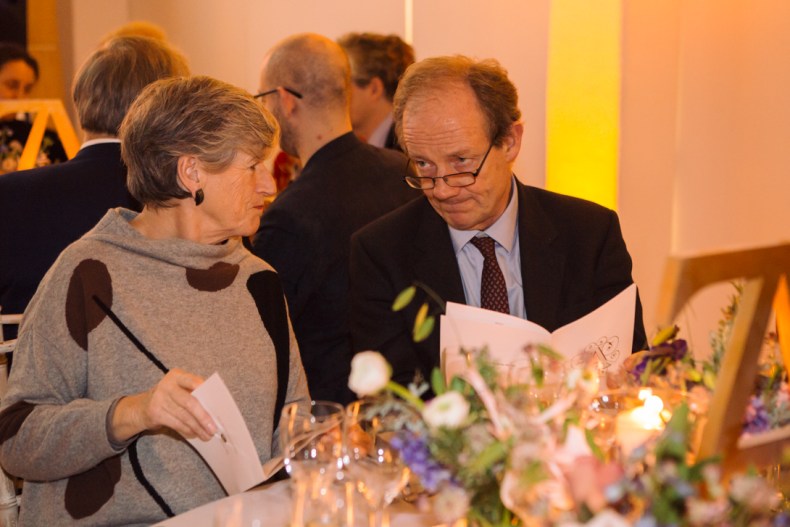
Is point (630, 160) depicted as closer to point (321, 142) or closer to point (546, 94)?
point (546, 94)

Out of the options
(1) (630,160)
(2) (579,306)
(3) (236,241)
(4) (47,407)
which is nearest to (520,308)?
(2) (579,306)

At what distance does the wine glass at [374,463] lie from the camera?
4.99 feet

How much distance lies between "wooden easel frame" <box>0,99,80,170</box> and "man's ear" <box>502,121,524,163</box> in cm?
238

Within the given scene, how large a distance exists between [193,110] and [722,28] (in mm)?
2978

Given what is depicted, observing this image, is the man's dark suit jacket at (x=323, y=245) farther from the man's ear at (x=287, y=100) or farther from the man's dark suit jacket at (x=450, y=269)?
the man's dark suit jacket at (x=450, y=269)

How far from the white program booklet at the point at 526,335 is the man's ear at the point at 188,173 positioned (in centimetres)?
67

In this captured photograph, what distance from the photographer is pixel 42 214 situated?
2.94 m

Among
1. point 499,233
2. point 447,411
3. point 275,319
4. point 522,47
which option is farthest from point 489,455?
point 522,47

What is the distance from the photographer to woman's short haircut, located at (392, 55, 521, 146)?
251 cm

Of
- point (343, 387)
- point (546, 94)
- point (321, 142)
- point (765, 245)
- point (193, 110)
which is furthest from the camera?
point (546, 94)

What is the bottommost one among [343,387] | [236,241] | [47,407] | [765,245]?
[343,387]

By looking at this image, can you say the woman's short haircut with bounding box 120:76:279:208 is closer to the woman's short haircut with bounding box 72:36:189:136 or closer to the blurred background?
the woman's short haircut with bounding box 72:36:189:136

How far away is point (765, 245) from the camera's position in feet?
4.18

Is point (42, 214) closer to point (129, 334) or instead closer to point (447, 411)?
point (129, 334)
